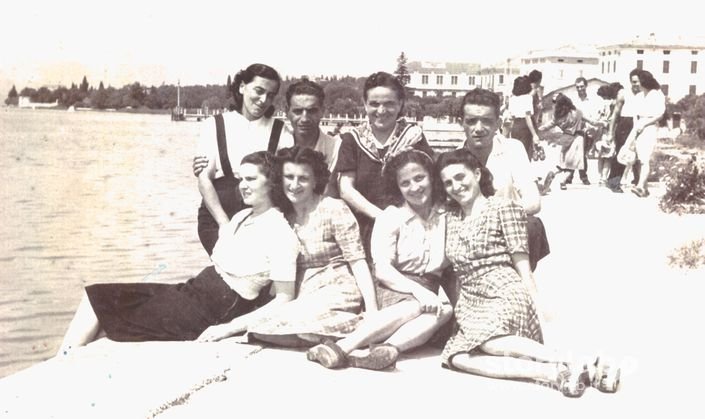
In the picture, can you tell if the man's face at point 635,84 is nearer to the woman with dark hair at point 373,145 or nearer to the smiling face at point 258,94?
the woman with dark hair at point 373,145

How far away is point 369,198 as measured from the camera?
19.2 ft

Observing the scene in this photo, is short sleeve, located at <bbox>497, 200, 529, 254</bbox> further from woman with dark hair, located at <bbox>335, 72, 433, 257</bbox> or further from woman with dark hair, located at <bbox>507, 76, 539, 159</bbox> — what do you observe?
woman with dark hair, located at <bbox>507, 76, 539, 159</bbox>

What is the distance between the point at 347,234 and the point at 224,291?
29.9 inches

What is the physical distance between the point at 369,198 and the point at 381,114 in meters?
0.51

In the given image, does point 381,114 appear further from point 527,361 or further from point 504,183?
point 527,361

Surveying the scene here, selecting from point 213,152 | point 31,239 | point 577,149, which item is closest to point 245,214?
point 213,152

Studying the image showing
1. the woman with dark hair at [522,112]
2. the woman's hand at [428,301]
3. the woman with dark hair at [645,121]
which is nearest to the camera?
the woman's hand at [428,301]

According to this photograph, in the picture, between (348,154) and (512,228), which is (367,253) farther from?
(512,228)

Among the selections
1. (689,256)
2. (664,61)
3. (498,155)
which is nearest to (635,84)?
(689,256)

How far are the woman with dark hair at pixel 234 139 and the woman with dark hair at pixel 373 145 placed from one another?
43 centimetres

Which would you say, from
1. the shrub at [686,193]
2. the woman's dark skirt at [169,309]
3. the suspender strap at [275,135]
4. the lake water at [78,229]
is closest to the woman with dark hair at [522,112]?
the shrub at [686,193]

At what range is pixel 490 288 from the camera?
16.7ft

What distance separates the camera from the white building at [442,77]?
34.6 ft

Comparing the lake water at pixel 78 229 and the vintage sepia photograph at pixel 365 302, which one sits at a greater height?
the vintage sepia photograph at pixel 365 302
